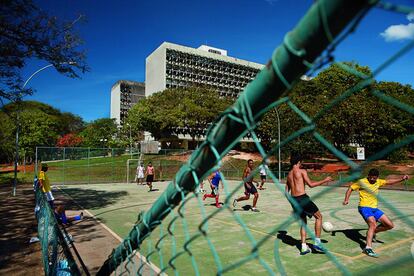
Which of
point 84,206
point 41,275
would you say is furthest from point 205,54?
point 41,275

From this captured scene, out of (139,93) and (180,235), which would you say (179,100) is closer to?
(180,235)

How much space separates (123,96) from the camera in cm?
11056

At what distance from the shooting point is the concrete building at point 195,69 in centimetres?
8081

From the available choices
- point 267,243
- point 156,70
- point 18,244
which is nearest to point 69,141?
point 156,70

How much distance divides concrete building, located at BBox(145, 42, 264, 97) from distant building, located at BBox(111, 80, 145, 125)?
2414cm

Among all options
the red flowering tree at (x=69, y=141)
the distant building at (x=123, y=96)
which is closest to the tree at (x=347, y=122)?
the red flowering tree at (x=69, y=141)

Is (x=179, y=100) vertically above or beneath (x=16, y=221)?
above

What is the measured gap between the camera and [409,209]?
11.6m

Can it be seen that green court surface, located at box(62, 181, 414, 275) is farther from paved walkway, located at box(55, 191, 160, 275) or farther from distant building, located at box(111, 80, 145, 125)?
distant building, located at box(111, 80, 145, 125)

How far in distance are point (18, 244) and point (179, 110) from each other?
4382 cm

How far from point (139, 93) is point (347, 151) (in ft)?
301

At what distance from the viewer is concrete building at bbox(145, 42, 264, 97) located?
265 ft

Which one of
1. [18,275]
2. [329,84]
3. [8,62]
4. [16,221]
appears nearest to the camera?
[18,275]

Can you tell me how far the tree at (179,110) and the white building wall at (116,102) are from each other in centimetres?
5442
